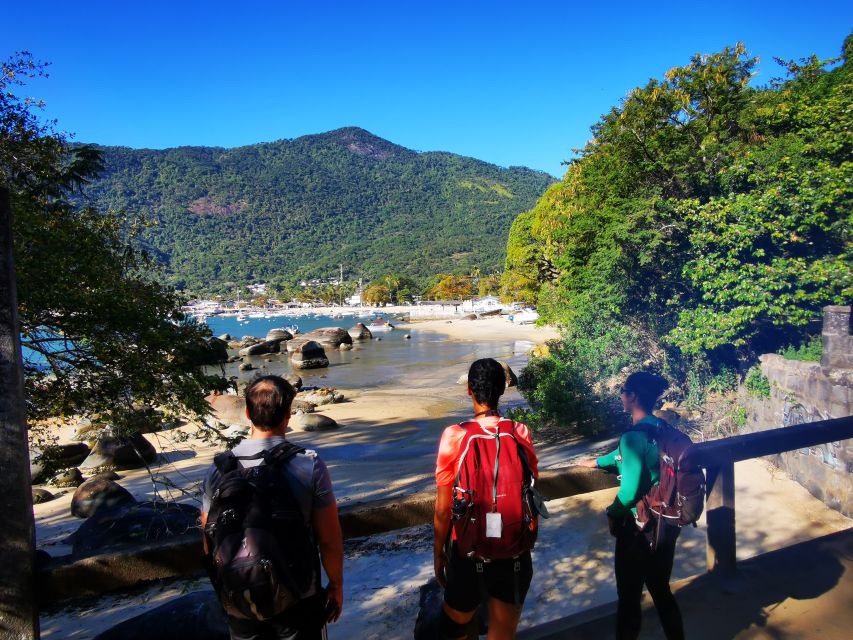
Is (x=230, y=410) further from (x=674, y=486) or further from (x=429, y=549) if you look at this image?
(x=674, y=486)

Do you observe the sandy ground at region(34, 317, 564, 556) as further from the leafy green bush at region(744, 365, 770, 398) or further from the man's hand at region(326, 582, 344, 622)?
the man's hand at region(326, 582, 344, 622)

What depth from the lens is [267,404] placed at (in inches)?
84.0

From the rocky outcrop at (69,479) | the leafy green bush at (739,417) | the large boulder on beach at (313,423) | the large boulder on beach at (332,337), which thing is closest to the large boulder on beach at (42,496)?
the rocky outcrop at (69,479)

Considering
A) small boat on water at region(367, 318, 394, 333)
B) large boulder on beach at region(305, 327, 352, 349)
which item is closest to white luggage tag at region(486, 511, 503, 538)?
large boulder on beach at region(305, 327, 352, 349)

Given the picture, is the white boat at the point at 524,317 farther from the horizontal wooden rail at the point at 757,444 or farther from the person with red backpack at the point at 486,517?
the person with red backpack at the point at 486,517

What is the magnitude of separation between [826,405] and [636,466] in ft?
21.4

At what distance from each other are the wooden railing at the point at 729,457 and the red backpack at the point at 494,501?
34.3 inches

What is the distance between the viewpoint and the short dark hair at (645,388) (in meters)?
2.74

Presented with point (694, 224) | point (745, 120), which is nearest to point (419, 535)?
point (694, 224)

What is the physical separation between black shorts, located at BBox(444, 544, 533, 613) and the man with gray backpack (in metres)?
0.46

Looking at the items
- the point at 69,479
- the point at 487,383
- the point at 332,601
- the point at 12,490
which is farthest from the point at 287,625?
the point at 69,479

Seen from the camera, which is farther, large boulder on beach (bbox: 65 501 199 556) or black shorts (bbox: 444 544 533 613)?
large boulder on beach (bbox: 65 501 199 556)

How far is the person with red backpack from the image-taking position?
2.22 m

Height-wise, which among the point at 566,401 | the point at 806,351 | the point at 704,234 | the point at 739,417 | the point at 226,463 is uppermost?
the point at 704,234
